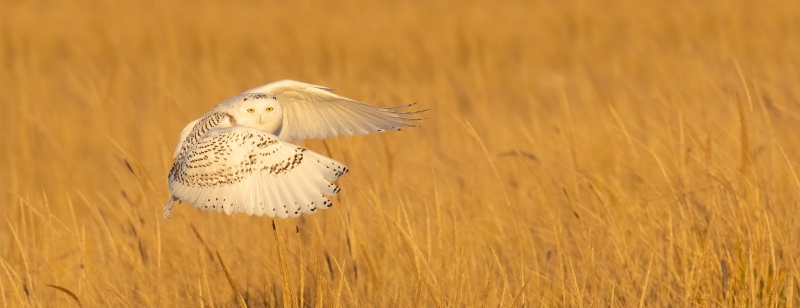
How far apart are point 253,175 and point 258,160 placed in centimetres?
4

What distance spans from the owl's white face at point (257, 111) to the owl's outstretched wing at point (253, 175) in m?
0.07

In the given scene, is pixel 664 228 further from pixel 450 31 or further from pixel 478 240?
pixel 450 31

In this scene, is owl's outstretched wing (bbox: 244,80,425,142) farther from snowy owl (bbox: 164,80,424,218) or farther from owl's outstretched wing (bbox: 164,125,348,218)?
owl's outstretched wing (bbox: 164,125,348,218)

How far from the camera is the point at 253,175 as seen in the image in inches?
94.4

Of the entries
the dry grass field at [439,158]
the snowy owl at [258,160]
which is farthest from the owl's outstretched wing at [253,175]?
the dry grass field at [439,158]

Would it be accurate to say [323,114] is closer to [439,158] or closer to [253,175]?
[253,175]

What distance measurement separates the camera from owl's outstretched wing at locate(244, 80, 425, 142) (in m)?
2.81

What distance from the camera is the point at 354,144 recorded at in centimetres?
452

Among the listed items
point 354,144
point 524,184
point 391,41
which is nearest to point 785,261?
point 524,184

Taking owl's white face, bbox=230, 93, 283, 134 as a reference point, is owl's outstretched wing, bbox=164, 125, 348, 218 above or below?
below

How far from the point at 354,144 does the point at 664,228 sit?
158cm

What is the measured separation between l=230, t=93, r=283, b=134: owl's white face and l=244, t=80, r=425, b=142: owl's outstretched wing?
0.69ft

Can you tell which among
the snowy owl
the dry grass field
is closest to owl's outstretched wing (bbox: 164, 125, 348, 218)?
the snowy owl

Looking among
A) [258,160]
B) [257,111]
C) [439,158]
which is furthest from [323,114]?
[439,158]
